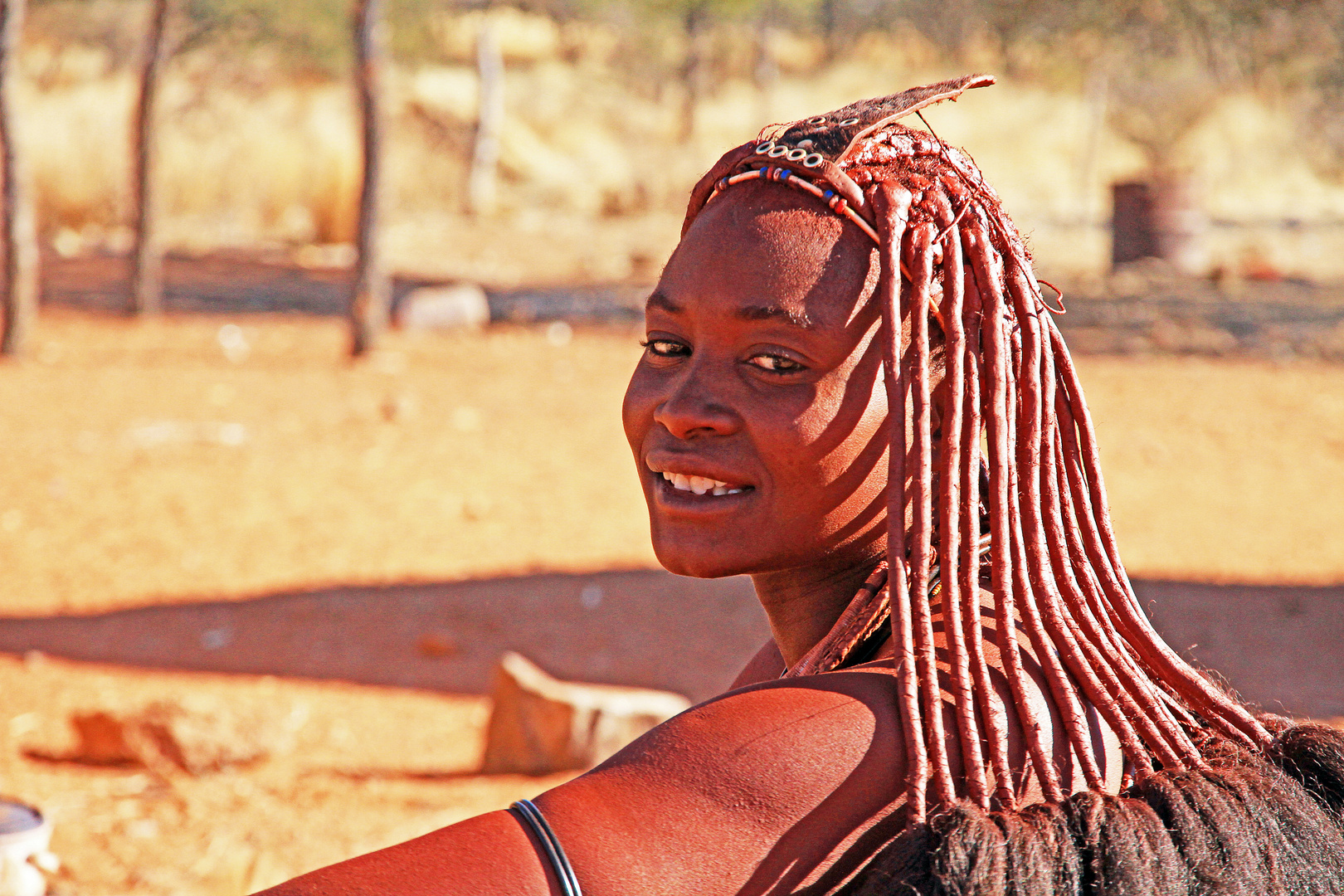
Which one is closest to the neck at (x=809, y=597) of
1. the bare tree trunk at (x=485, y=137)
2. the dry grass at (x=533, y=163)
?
the dry grass at (x=533, y=163)

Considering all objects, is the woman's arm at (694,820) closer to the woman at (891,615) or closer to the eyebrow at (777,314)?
the woman at (891,615)

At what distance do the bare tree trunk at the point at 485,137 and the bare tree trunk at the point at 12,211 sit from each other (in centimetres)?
1363

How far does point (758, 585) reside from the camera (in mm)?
1860

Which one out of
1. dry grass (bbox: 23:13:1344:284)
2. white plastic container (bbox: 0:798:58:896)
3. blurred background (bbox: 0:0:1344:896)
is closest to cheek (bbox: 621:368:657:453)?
white plastic container (bbox: 0:798:58:896)

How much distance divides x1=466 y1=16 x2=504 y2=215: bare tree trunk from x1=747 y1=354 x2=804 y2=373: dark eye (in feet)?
79.0

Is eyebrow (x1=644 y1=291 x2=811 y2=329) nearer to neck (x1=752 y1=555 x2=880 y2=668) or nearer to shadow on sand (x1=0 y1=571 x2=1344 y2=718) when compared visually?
neck (x1=752 y1=555 x2=880 y2=668)

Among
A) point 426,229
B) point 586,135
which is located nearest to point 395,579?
point 426,229

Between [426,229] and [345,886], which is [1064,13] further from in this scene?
[345,886]

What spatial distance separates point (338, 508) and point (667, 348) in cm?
630

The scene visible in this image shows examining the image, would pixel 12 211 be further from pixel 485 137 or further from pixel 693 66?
pixel 693 66

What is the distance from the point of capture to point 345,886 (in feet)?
4.33

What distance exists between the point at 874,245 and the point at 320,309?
15.6 m

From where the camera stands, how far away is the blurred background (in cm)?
Result: 482

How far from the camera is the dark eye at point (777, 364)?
166cm
